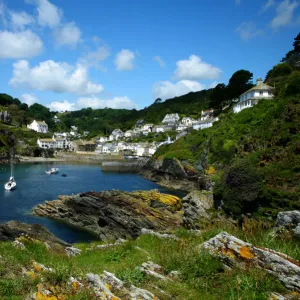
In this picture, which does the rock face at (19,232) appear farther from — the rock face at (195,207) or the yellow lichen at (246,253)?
the yellow lichen at (246,253)

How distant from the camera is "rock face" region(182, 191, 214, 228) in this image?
87.4ft

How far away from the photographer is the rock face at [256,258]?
20.1ft

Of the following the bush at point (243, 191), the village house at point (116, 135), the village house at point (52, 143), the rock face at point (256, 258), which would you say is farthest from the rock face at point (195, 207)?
the village house at point (116, 135)

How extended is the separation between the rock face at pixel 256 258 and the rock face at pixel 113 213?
1994 centimetres

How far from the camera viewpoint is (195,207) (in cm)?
2902

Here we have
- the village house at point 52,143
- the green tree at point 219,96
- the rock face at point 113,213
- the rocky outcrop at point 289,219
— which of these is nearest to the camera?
the rocky outcrop at point 289,219

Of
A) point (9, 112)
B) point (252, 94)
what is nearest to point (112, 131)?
point (9, 112)

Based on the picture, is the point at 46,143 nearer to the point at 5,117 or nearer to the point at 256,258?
the point at 5,117

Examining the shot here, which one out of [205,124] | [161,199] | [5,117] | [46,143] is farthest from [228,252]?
[5,117]

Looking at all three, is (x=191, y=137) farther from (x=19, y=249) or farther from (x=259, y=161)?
(x=19, y=249)

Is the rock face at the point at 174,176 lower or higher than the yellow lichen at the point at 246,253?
lower

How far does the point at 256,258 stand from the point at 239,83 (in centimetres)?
8312

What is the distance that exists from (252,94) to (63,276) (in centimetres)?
6238

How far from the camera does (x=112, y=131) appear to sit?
187500mm
